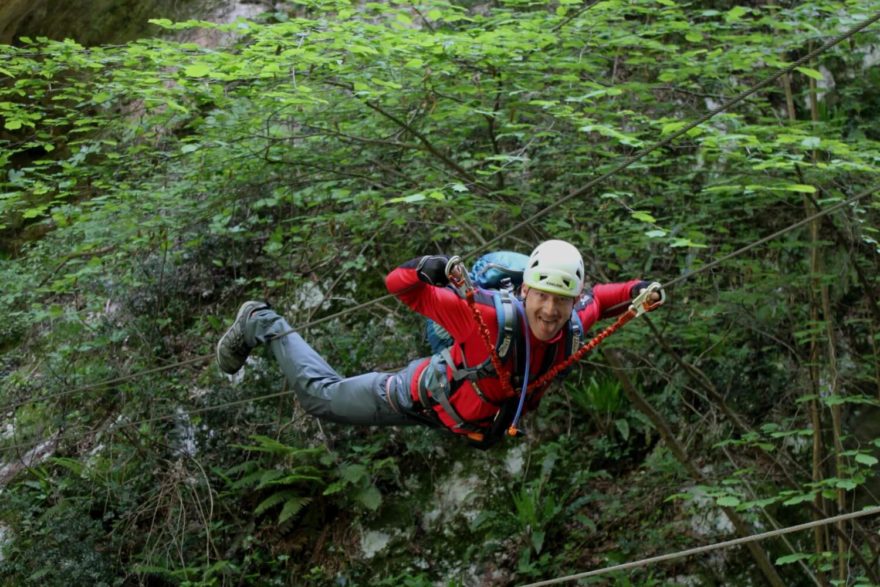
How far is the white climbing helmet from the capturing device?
372 cm

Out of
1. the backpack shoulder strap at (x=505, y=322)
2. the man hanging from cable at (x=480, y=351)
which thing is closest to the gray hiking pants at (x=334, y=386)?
the man hanging from cable at (x=480, y=351)

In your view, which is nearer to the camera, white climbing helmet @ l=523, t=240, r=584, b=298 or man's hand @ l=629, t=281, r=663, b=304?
white climbing helmet @ l=523, t=240, r=584, b=298

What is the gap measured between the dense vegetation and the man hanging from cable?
57 cm

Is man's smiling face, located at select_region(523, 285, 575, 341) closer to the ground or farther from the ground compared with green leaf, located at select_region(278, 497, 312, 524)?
farther from the ground

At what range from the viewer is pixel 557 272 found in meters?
3.72

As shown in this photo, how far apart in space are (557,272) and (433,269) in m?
Result: 0.52

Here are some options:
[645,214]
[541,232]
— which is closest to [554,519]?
[541,232]

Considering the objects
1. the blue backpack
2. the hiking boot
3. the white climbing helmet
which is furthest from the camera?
the hiking boot

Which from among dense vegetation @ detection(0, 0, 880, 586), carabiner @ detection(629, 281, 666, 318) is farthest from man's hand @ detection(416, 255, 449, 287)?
carabiner @ detection(629, 281, 666, 318)

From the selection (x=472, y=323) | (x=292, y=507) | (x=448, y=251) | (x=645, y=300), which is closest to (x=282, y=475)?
(x=292, y=507)

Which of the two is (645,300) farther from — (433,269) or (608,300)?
(433,269)

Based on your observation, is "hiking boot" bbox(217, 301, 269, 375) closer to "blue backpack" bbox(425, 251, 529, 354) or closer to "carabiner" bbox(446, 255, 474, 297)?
"blue backpack" bbox(425, 251, 529, 354)

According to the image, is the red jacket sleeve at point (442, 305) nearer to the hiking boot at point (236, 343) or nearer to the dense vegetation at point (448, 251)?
the dense vegetation at point (448, 251)

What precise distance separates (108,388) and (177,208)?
2.87m
